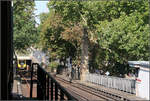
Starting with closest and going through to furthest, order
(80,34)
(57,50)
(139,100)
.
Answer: (139,100)
(80,34)
(57,50)

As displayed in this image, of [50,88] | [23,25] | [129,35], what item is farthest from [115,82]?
[50,88]

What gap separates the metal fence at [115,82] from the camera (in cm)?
1903

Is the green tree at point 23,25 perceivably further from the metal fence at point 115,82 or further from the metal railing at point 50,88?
the metal railing at point 50,88

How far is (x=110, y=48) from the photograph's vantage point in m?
25.9

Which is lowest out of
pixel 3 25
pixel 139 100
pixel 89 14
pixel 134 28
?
pixel 139 100

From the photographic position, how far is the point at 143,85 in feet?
53.9

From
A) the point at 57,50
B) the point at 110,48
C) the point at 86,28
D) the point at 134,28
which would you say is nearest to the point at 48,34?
the point at 57,50

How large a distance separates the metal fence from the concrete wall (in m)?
1.56

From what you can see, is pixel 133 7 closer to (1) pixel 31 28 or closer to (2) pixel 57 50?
(1) pixel 31 28

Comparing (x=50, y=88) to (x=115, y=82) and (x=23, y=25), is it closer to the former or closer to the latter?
(x=115, y=82)

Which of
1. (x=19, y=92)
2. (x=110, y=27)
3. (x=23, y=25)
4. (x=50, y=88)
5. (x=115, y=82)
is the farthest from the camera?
(x=23, y=25)

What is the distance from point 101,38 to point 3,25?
21.7 m

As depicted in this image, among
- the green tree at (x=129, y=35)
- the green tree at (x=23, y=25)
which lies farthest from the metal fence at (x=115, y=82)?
the green tree at (x=23, y=25)

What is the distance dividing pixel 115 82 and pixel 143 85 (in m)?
5.54
